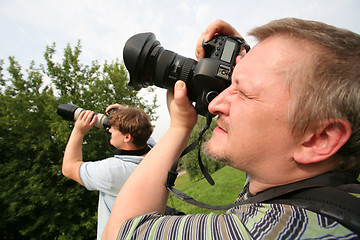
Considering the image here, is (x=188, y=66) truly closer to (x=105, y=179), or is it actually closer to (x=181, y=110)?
(x=181, y=110)

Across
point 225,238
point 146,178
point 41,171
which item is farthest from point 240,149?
point 41,171

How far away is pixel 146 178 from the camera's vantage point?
1025mm

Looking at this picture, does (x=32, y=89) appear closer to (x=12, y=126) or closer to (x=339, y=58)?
(x=12, y=126)

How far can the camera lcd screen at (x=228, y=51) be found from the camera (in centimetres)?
121

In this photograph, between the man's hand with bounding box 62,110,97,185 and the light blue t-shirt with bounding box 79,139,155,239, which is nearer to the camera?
the light blue t-shirt with bounding box 79,139,155,239

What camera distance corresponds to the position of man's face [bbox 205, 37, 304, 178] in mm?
828

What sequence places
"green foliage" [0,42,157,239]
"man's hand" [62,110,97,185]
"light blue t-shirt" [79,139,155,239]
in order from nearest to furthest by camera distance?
"light blue t-shirt" [79,139,155,239]
"man's hand" [62,110,97,185]
"green foliage" [0,42,157,239]

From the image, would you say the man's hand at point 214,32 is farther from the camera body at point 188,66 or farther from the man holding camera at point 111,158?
the man holding camera at point 111,158

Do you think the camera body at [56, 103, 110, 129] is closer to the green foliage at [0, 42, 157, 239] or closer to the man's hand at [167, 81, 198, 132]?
the man's hand at [167, 81, 198, 132]

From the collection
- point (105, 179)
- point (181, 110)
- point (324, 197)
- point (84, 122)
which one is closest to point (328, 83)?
point (324, 197)

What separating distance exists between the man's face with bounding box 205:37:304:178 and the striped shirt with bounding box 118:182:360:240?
218 millimetres

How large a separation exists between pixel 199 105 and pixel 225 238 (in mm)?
770

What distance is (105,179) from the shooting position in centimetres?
182

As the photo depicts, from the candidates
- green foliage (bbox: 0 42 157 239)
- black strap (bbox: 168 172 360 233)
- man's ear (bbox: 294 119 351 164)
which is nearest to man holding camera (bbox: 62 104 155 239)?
black strap (bbox: 168 172 360 233)
